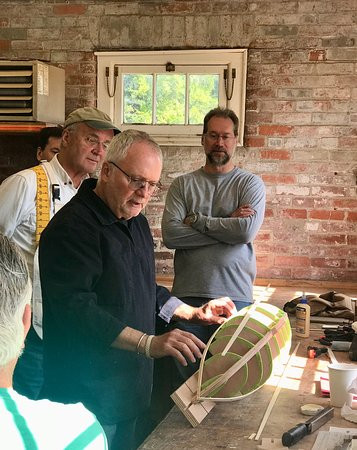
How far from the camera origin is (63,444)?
1.04 metres

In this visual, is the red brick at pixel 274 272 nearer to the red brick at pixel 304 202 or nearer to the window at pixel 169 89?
the red brick at pixel 304 202

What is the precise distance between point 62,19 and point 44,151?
111 cm

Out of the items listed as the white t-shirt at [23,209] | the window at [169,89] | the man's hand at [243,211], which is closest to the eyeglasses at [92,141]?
the white t-shirt at [23,209]

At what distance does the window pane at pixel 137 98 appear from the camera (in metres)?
4.73

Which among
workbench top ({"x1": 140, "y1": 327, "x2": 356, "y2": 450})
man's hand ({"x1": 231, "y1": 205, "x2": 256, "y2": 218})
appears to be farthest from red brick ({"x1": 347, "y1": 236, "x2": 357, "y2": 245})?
workbench top ({"x1": 140, "y1": 327, "x2": 356, "y2": 450})

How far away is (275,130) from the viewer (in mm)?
4535

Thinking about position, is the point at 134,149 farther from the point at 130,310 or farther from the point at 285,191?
the point at 285,191

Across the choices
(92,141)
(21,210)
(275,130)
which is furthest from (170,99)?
(21,210)

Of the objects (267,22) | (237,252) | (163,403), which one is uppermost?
(267,22)

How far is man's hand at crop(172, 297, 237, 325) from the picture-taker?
2348 millimetres

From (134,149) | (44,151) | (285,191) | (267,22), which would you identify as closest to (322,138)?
(285,191)

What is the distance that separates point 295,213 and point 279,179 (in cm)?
27

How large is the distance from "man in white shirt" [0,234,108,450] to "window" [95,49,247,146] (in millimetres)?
3609

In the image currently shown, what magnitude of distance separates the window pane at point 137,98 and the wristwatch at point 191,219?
1.52 metres
